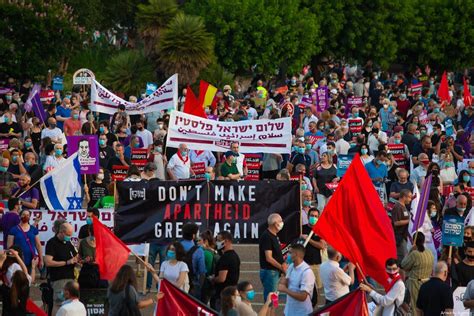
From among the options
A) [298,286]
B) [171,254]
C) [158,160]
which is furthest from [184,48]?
[298,286]

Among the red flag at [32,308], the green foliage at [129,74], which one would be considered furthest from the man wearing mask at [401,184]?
the green foliage at [129,74]

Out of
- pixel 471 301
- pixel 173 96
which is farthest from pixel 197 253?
pixel 173 96

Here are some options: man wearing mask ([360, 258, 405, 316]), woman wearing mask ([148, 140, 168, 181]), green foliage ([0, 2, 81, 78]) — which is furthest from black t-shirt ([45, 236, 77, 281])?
green foliage ([0, 2, 81, 78])

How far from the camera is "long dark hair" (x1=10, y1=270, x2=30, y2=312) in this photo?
18609 millimetres

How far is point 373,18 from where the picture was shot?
5506 centimetres

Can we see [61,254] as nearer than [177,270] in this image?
No

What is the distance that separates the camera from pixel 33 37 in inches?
1855

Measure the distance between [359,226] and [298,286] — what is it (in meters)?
1.33

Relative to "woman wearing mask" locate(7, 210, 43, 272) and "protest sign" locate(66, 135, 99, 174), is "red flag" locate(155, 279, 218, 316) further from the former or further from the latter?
"protest sign" locate(66, 135, 99, 174)

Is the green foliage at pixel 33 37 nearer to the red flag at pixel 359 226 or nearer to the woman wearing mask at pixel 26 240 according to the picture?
the woman wearing mask at pixel 26 240

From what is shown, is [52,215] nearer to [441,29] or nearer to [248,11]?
[248,11]

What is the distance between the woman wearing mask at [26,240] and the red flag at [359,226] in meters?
4.43

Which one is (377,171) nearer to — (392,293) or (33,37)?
(392,293)

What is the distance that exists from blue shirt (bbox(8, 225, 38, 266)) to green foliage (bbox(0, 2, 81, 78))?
2360 cm
